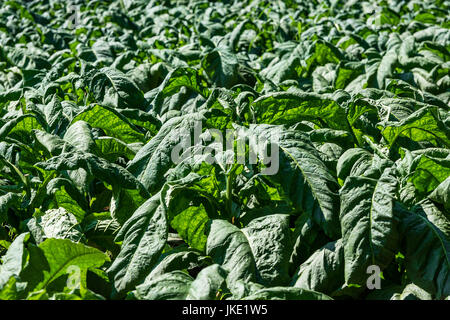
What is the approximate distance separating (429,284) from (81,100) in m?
2.57

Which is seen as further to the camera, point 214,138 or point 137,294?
point 214,138

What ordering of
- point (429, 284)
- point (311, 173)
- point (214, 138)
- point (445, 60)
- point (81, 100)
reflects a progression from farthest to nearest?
point (445, 60)
point (81, 100)
point (214, 138)
point (311, 173)
point (429, 284)

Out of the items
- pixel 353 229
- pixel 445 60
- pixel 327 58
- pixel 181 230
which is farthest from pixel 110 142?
pixel 445 60

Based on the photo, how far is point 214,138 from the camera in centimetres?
271

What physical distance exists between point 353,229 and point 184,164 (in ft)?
2.50

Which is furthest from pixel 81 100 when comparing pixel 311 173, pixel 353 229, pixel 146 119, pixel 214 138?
pixel 353 229

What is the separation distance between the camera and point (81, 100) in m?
3.88

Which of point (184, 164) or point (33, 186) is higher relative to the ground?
point (184, 164)

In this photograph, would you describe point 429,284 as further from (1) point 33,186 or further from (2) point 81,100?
(2) point 81,100
